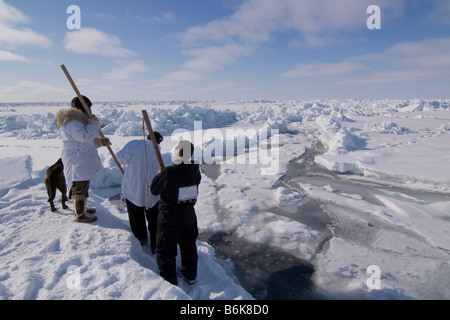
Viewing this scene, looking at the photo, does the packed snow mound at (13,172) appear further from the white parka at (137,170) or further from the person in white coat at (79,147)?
Result: the white parka at (137,170)

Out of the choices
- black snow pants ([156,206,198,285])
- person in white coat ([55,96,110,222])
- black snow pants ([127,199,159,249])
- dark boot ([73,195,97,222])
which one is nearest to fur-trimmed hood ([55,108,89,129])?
person in white coat ([55,96,110,222])

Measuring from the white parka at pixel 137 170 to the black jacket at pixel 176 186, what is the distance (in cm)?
40

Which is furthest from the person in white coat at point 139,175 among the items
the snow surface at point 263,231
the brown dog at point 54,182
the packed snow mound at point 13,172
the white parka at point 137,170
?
the packed snow mound at point 13,172

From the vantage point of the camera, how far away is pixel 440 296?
233cm

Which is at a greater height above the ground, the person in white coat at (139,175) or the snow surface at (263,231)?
the person in white coat at (139,175)

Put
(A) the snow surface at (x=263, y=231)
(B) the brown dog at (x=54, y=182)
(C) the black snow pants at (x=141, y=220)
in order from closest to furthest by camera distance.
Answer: (A) the snow surface at (x=263, y=231) < (C) the black snow pants at (x=141, y=220) < (B) the brown dog at (x=54, y=182)

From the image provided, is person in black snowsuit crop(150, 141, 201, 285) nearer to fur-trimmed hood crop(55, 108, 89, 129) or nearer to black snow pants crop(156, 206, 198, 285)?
black snow pants crop(156, 206, 198, 285)

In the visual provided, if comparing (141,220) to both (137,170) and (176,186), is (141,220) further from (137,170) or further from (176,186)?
(176,186)

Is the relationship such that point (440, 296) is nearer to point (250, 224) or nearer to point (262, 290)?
point (262, 290)

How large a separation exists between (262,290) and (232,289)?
1.62ft

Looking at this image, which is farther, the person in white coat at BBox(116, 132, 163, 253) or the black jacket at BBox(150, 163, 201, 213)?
the person in white coat at BBox(116, 132, 163, 253)

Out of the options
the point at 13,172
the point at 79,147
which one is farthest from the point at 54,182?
the point at 13,172

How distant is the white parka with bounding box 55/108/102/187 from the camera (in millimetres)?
2146

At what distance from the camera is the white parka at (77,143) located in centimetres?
215
